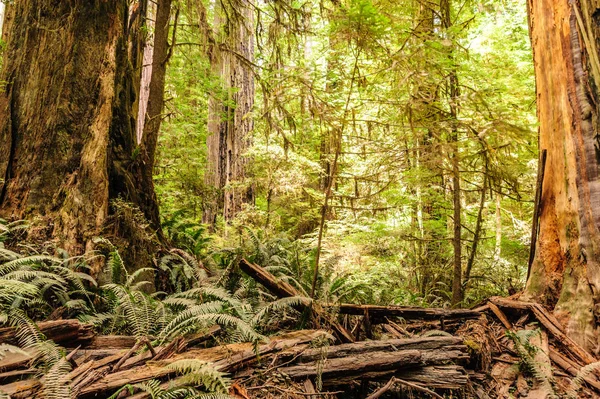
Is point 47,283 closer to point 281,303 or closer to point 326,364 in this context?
point 281,303

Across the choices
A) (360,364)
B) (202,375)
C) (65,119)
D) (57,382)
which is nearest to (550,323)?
(360,364)

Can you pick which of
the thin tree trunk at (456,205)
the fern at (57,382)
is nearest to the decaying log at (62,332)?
the fern at (57,382)

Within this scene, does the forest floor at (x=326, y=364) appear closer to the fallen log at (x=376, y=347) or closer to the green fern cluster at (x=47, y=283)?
the fallen log at (x=376, y=347)

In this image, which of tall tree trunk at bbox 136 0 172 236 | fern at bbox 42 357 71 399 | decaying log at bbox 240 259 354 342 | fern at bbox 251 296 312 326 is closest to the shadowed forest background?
tall tree trunk at bbox 136 0 172 236

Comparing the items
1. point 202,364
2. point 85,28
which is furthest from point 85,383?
point 85,28

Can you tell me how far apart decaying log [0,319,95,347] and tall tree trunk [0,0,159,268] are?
5.06ft

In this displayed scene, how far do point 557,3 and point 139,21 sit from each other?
5.17 meters

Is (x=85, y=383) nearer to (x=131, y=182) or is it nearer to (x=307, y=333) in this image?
(x=307, y=333)

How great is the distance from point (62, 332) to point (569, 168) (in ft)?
14.0

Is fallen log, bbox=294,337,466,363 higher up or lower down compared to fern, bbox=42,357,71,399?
lower down

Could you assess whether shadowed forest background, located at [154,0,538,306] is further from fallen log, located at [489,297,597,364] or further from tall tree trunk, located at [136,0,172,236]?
fallen log, located at [489,297,597,364]

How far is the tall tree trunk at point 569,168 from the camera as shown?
3.14 m

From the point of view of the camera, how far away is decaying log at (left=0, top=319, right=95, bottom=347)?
226cm

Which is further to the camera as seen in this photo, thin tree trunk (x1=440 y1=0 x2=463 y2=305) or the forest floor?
thin tree trunk (x1=440 y1=0 x2=463 y2=305)
